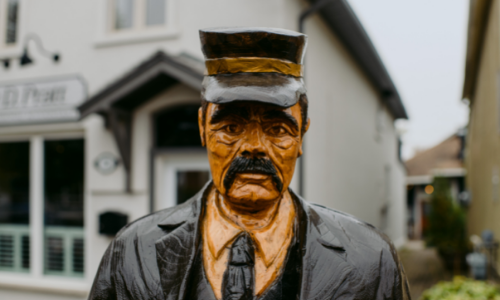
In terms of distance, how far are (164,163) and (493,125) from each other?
6171 millimetres

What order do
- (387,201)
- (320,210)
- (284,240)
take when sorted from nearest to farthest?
1. (284,240)
2. (320,210)
3. (387,201)

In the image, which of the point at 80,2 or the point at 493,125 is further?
the point at 493,125

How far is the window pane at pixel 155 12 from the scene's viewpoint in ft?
→ 20.4

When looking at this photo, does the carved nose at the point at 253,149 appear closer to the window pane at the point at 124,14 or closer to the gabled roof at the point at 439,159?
the window pane at the point at 124,14

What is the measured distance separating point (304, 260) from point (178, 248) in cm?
41

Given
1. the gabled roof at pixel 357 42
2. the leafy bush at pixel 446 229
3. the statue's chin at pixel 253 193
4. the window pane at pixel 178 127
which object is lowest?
the leafy bush at pixel 446 229

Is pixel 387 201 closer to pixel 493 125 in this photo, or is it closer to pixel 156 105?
pixel 493 125

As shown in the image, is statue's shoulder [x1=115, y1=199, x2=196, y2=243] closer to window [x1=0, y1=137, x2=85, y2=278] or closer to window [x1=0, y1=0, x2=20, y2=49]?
window [x1=0, y1=137, x2=85, y2=278]

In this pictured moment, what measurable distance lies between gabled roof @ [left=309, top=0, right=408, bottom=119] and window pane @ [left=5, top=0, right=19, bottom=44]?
4682 millimetres

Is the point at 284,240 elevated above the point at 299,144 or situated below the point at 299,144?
below

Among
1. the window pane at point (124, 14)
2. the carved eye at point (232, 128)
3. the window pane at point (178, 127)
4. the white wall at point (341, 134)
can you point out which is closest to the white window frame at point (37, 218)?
the window pane at point (178, 127)

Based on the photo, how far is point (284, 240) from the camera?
1.45 m

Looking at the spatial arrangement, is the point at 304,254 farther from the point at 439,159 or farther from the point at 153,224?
the point at 439,159

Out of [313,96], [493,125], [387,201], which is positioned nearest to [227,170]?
[313,96]
